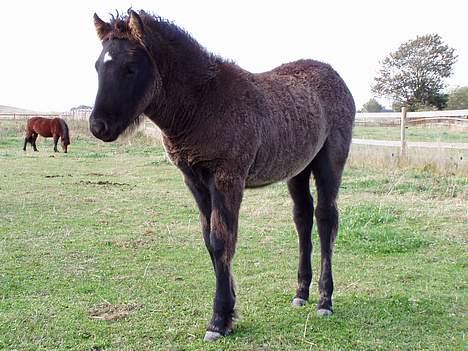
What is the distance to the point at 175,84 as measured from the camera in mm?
3637

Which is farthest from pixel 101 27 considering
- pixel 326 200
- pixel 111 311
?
pixel 326 200

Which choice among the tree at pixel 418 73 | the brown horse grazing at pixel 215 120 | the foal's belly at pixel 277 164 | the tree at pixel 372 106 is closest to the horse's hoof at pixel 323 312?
the brown horse grazing at pixel 215 120

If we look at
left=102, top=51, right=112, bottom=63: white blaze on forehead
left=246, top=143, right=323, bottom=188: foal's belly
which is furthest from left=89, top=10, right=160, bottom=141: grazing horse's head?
left=246, top=143, right=323, bottom=188: foal's belly

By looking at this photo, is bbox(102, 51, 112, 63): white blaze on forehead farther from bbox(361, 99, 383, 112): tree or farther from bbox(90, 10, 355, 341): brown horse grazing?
bbox(361, 99, 383, 112): tree

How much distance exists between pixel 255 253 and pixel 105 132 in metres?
3.20

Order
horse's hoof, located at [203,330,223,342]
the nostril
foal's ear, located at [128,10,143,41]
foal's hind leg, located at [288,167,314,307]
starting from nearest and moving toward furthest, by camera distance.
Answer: the nostril
foal's ear, located at [128,10,143,41]
horse's hoof, located at [203,330,223,342]
foal's hind leg, located at [288,167,314,307]

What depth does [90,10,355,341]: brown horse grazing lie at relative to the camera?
3305 mm

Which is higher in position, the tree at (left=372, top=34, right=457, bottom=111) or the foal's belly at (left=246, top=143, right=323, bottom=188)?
the tree at (left=372, top=34, right=457, bottom=111)

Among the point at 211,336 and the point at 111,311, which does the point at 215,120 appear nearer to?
the point at 211,336

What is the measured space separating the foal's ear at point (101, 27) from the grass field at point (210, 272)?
2.25 metres

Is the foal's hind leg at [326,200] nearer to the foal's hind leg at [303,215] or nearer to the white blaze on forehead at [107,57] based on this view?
the foal's hind leg at [303,215]

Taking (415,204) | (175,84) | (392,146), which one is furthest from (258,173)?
(392,146)

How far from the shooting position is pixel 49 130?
869 inches

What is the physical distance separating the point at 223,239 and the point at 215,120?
910 mm
